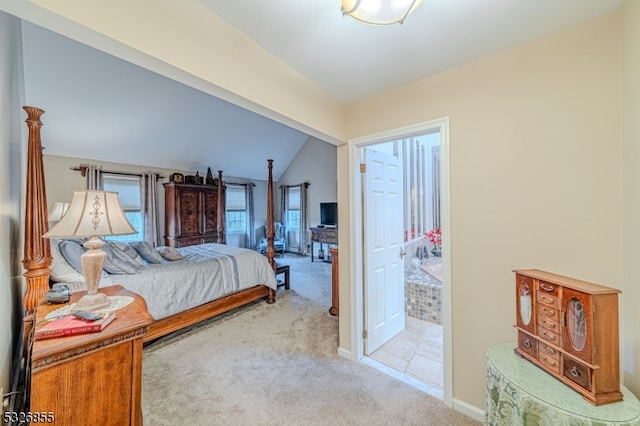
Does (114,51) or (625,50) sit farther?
(625,50)

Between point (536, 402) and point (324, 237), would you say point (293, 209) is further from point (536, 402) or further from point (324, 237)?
point (536, 402)

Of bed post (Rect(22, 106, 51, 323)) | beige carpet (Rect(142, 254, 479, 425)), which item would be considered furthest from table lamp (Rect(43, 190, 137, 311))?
beige carpet (Rect(142, 254, 479, 425))

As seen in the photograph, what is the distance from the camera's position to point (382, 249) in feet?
8.50

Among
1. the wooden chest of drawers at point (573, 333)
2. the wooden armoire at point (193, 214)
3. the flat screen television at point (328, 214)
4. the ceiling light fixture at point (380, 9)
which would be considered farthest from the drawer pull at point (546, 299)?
the wooden armoire at point (193, 214)

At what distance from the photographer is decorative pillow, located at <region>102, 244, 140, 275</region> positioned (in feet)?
8.34

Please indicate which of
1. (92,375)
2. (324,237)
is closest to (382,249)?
(92,375)

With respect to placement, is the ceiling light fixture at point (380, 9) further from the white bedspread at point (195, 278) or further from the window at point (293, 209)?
the window at point (293, 209)

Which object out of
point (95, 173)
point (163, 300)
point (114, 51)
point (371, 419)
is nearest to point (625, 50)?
point (114, 51)

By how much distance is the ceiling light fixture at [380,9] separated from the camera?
102 cm

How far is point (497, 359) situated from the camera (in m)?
1.32

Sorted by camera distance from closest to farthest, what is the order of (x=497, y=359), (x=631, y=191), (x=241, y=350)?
1. (x=631, y=191)
2. (x=497, y=359)
3. (x=241, y=350)

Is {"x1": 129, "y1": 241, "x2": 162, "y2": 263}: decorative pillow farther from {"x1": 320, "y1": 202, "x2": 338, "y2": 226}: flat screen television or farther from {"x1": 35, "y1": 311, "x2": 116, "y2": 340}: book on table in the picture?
{"x1": 320, "y1": 202, "x2": 338, "y2": 226}: flat screen television

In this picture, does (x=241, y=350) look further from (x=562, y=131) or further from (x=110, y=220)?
(x=562, y=131)

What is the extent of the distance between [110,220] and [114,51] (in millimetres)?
804
